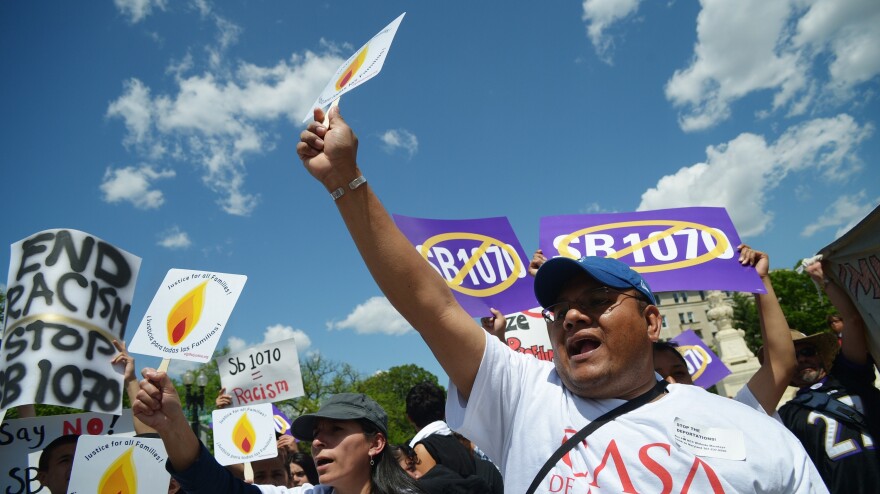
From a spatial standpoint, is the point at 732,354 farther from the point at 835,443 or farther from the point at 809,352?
the point at 835,443

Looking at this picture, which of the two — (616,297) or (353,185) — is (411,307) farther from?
(616,297)

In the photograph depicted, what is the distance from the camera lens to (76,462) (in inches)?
132

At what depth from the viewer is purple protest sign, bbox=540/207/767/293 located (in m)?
4.16

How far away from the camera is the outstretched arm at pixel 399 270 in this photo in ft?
5.86

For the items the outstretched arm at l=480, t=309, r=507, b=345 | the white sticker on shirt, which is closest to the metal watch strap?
the white sticker on shirt

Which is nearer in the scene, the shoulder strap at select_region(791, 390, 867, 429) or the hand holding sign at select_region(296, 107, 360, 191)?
the hand holding sign at select_region(296, 107, 360, 191)

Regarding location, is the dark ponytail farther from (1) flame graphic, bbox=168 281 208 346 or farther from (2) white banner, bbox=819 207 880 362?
(2) white banner, bbox=819 207 880 362

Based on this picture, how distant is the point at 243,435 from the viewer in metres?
6.68

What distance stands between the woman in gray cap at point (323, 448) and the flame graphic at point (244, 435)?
3.73 metres

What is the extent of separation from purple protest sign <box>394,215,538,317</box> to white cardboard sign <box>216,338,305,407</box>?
3.25 meters

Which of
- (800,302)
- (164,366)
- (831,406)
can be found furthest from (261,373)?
(800,302)

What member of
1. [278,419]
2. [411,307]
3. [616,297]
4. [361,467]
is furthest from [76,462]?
[278,419]

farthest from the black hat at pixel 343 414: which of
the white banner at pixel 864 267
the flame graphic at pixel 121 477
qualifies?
the white banner at pixel 864 267

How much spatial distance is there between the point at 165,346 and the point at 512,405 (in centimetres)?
248
